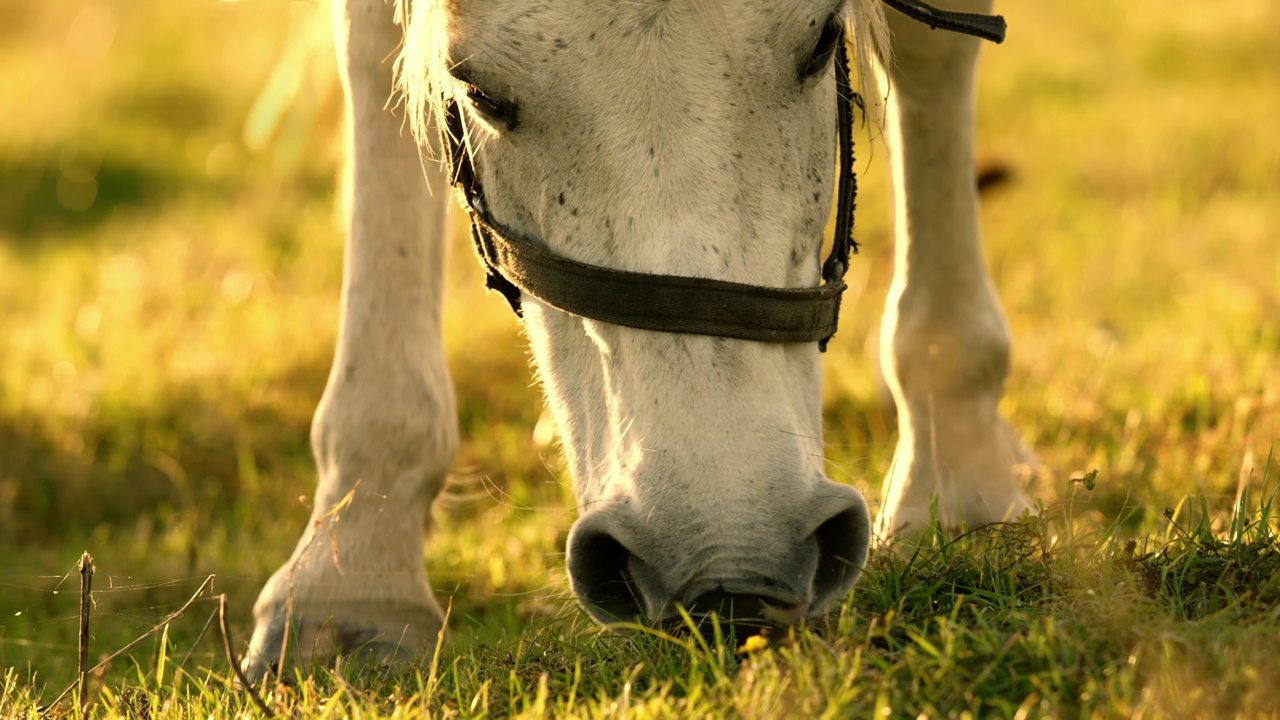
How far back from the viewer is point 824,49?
2.58 meters

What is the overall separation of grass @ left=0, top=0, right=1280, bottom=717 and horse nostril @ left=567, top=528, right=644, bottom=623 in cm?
7

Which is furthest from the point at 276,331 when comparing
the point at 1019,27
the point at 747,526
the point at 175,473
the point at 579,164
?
the point at 1019,27

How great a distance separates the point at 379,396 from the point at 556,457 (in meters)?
1.34

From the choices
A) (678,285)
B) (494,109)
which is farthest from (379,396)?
(678,285)

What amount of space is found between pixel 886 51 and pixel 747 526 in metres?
1.19

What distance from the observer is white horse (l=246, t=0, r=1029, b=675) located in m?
2.20

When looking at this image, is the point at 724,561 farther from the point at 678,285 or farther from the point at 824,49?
the point at 824,49

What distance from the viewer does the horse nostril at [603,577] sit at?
225 cm

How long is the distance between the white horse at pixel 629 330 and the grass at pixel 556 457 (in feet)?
0.54

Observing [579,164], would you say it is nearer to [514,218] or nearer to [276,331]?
[514,218]

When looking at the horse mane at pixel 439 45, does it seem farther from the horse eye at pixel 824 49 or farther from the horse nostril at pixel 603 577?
the horse nostril at pixel 603 577

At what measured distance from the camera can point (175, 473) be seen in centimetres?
465

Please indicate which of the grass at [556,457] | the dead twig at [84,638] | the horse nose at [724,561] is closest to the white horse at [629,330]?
the horse nose at [724,561]

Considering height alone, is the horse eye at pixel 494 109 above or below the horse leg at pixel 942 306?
above
